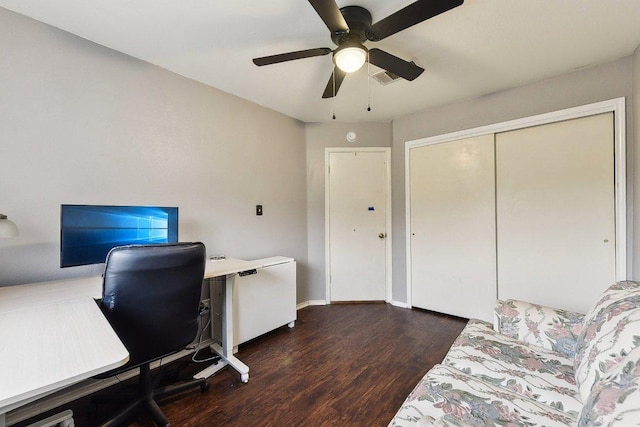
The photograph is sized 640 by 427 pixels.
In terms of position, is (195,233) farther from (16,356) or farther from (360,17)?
(360,17)

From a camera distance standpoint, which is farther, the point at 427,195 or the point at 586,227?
the point at 427,195

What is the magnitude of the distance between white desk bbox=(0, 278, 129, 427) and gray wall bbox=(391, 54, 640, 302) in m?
3.03

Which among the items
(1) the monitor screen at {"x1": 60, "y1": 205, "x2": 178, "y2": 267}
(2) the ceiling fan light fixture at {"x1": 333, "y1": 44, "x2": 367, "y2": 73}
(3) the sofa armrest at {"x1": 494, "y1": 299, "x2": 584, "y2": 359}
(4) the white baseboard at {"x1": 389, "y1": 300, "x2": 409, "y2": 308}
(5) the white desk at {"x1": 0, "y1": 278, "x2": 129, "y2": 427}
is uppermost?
(2) the ceiling fan light fixture at {"x1": 333, "y1": 44, "x2": 367, "y2": 73}

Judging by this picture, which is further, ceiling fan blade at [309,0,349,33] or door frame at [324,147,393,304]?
door frame at [324,147,393,304]

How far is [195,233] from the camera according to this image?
2.36m

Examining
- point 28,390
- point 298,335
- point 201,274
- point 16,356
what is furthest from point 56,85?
point 298,335

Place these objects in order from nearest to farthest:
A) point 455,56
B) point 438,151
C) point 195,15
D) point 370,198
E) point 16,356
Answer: point 16,356 < point 195,15 < point 455,56 < point 438,151 < point 370,198

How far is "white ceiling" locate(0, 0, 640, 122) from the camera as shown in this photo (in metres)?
1.57

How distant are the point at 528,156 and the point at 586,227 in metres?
0.77

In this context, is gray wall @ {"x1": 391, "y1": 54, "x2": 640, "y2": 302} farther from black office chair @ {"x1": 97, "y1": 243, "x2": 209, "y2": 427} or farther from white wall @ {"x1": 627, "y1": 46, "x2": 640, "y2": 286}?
black office chair @ {"x1": 97, "y1": 243, "x2": 209, "y2": 427}

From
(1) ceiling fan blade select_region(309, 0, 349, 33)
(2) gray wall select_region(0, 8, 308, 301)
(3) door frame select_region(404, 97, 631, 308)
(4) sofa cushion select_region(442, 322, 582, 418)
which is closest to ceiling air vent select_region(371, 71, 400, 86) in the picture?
(1) ceiling fan blade select_region(309, 0, 349, 33)

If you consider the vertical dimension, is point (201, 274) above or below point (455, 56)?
below

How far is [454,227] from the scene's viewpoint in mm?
2955

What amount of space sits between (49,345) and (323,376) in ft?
5.24
